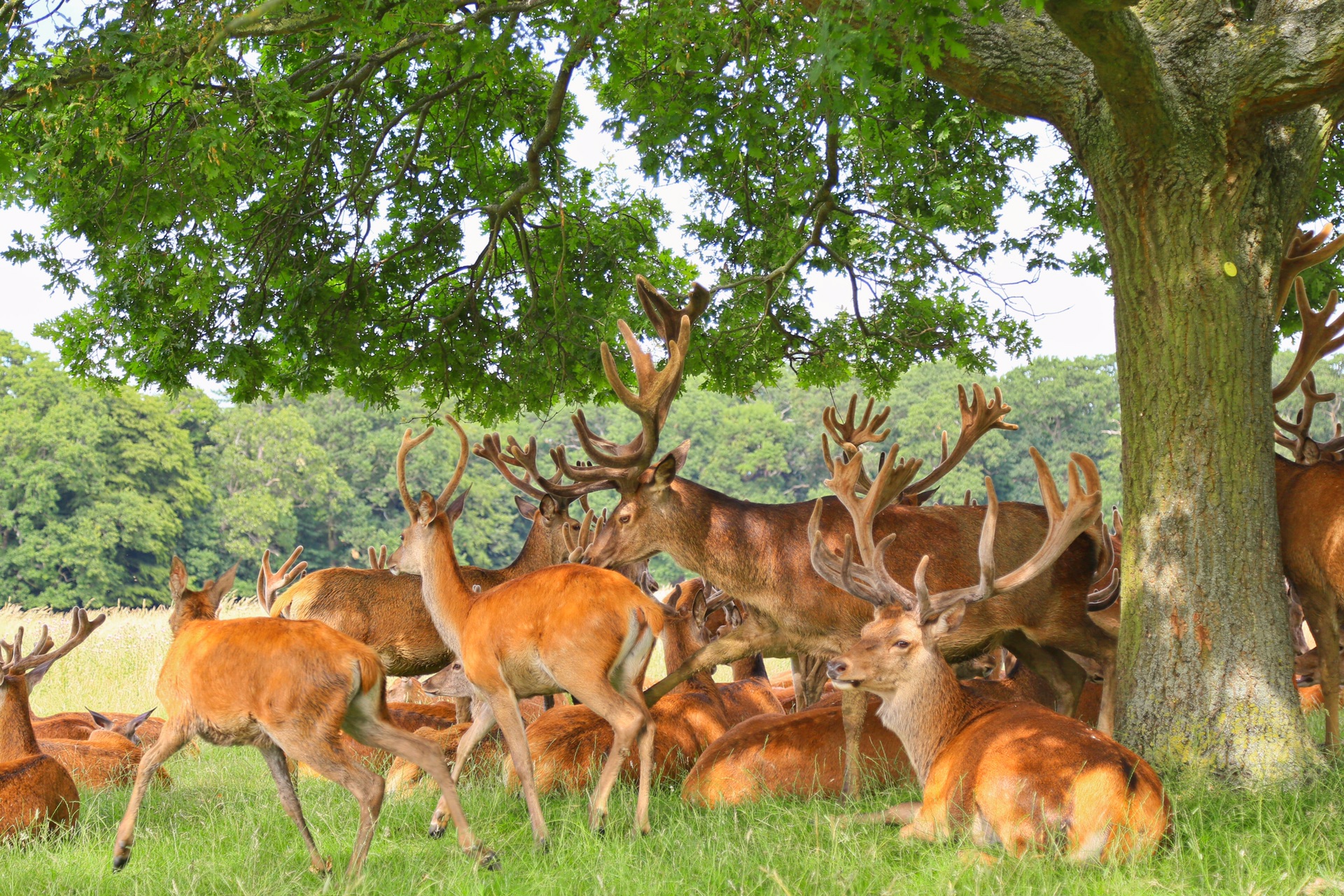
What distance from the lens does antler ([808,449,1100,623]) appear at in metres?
4.83

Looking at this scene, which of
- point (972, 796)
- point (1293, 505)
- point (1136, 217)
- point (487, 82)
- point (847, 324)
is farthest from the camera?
point (847, 324)

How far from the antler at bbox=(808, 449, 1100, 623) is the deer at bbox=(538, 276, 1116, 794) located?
656 mm

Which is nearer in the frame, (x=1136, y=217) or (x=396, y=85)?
(x=1136, y=217)

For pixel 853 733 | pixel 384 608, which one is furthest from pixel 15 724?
pixel 853 733

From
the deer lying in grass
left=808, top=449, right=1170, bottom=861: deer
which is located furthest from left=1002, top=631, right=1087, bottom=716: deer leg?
the deer lying in grass

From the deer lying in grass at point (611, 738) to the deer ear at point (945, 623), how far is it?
1.41 metres

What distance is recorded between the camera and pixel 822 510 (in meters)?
6.22

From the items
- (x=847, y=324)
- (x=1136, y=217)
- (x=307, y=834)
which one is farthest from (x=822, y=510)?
(x=847, y=324)

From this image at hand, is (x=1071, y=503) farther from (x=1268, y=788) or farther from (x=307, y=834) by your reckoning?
(x=307, y=834)

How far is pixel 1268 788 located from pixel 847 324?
702 centimetres

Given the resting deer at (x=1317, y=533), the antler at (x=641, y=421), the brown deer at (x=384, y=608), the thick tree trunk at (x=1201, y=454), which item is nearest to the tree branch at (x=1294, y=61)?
the thick tree trunk at (x=1201, y=454)

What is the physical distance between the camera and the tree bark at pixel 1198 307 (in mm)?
4953

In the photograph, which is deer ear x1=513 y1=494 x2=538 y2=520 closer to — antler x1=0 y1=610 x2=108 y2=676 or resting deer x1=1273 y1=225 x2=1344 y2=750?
antler x1=0 y1=610 x2=108 y2=676

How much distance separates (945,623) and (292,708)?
2537 mm
